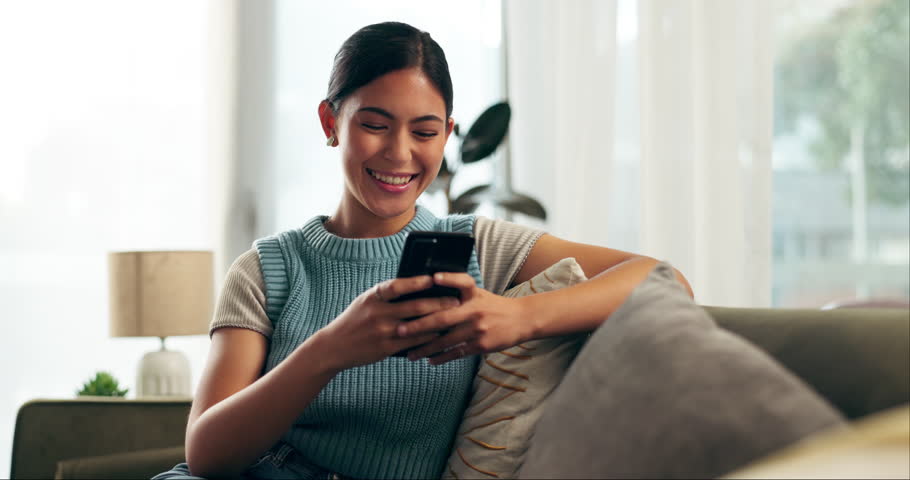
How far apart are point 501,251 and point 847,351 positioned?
1.94 ft

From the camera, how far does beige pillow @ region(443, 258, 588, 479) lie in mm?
1042

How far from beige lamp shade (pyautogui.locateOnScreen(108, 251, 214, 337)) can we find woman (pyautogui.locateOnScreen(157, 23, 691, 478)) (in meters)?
1.22

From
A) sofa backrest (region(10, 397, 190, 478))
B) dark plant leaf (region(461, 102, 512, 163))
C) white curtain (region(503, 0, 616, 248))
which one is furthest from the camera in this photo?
white curtain (region(503, 0, 616, 248))

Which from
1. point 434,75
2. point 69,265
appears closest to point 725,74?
point 434,75

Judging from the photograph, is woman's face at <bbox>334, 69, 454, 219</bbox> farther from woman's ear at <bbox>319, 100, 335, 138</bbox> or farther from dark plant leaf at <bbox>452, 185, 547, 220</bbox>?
dark plant leaf at <bbox>452, 185, 547, 220</bbox>

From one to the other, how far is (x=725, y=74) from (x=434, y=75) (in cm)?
196

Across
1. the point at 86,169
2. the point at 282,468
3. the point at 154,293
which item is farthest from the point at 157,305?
the point at 282,468

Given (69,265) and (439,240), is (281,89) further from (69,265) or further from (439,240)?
(439,240)

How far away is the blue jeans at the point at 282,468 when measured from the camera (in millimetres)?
1166

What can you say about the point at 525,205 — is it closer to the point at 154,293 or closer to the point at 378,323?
the point at 154,293

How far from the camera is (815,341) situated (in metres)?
0.89

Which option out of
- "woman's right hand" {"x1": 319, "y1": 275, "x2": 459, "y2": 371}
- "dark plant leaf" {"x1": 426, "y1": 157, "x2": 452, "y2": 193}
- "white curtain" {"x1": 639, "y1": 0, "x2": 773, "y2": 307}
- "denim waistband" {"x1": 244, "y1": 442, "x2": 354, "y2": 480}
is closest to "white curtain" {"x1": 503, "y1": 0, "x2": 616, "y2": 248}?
"white curtain" {"x1": 639, "y1": 0, "x2": 773, "y2": 307}

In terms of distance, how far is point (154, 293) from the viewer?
2436 mm

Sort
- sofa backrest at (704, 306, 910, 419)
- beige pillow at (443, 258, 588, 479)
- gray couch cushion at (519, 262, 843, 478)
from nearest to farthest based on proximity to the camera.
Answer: gray couch cushion at (519, 262, 843, 478), sofa backrest at (704, 306, 910, 419), beige pillow at (443, 258, 588, 479)
